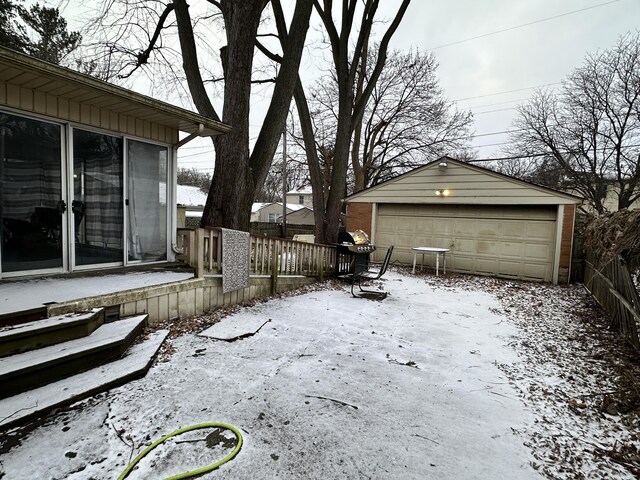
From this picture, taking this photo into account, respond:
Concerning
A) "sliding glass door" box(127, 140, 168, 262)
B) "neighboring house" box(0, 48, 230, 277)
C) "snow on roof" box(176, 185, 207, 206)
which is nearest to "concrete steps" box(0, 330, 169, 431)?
"neighboring house" box(0, 48, 230, 277)

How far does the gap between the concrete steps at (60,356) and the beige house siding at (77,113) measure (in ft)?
9.09

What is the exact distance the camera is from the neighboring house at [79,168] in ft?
11.9

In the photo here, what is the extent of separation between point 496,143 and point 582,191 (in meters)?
5.57

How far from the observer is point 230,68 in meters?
5.73

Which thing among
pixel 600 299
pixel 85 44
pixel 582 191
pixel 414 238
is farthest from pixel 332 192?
pixel 582 191

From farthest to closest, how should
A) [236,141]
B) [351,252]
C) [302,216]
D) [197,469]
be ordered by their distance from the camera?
[302,216] < [351,252] < [236,141] < [197,469]

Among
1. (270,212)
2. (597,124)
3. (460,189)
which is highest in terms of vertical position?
(597,124)

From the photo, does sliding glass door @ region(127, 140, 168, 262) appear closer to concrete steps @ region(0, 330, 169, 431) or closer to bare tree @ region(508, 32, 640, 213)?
concrete steps @ region(0, 330, 169, 431)

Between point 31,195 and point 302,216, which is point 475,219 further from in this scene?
point 302,216

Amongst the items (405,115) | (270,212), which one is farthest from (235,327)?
(270,212)

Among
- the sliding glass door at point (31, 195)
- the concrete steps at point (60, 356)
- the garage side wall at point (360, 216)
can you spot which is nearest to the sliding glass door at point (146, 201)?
the sliding glass door at point (31, 195)

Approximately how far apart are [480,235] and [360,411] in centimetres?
891

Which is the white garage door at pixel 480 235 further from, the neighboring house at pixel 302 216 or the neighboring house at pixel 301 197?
the neighboring house at pixel 301 197

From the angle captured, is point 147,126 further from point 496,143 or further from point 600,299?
point 496,143
